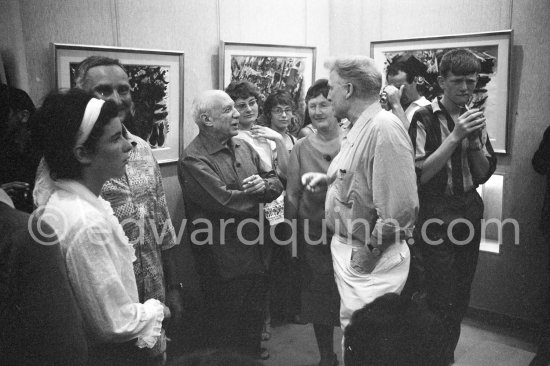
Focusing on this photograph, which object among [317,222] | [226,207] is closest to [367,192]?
[317,222]

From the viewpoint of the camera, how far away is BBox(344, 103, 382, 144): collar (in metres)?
→ 2.46

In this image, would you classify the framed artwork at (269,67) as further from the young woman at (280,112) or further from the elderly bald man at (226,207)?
the elderly bald man at (226,207)

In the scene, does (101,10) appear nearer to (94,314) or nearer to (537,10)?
(94,314)

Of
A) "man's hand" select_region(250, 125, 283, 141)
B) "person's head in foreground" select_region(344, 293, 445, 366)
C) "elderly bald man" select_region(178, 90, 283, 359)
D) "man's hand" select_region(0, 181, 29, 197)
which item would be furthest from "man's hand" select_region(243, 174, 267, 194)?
"person's head in foreground" select_region(344, 293, 445, 366)

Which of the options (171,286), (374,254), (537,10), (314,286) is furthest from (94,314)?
(537,10)

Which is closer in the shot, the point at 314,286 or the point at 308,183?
the point at 308,183

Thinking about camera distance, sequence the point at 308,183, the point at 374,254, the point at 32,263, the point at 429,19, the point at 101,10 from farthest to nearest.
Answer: the point at 429,19 → the point at 101,10 → the point at 308,183 → the point at 374,254 → the point at 32,263

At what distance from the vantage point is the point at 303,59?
459 cm

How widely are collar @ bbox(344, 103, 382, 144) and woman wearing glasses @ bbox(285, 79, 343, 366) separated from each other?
2.68ft

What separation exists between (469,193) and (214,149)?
5.10ft

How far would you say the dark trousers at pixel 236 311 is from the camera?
3.29 m

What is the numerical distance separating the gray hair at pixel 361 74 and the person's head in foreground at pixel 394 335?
5.38 ft

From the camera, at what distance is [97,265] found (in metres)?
1.42

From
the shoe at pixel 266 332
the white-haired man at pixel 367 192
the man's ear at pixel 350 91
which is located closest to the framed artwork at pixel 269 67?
the white-haired man at pixel 367 192
